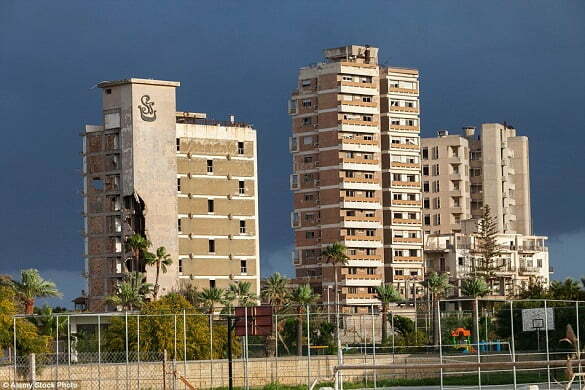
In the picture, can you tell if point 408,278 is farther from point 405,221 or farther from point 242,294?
point 242,294

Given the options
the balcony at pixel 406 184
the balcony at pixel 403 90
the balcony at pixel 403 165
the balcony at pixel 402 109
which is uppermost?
the balcony at pixel 403 90

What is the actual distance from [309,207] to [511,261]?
84.0 feet

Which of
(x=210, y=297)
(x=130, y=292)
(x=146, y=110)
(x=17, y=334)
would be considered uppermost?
(x=146, y=110)

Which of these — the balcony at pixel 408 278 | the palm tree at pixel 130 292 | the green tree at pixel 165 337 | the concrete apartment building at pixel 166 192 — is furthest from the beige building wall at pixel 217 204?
the green tree at pixel 165 337

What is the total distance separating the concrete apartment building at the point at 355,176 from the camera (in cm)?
12975

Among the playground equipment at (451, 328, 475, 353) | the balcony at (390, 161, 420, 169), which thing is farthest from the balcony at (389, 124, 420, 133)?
the playground equipment at (451, 328, 475, 353)

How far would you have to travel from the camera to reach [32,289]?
326ft

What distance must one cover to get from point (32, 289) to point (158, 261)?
1547 cm

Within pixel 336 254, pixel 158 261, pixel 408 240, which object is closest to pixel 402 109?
pixel 408 240

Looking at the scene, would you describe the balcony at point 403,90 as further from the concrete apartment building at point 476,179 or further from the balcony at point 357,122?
the concrete apartment building at point 476,179

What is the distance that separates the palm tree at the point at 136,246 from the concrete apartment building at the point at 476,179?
46505 mm

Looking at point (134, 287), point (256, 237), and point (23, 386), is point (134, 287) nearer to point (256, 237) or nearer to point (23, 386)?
point (256, 237)

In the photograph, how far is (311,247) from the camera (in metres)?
131

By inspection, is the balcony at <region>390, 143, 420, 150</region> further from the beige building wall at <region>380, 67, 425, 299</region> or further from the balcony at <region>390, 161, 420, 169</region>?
the balcony at <region>390, 161, 420, 169</region>
